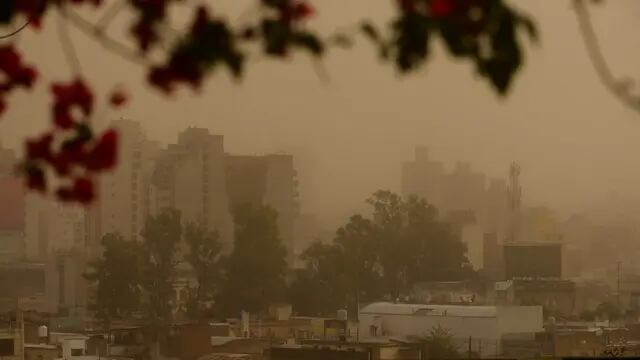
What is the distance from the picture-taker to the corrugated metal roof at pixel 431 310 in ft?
58.2

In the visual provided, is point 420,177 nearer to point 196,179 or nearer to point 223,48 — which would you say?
point 196,179

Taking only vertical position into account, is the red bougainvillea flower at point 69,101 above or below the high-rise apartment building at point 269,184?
below

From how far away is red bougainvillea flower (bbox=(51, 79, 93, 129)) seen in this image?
1.29m

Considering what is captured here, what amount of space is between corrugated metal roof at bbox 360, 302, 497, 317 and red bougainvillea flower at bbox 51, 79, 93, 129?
16162 mm

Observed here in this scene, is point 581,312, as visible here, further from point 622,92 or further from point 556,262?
point 622,92

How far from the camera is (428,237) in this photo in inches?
977

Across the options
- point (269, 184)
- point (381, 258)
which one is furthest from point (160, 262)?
point (269, 184)

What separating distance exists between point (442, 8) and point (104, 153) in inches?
12.1

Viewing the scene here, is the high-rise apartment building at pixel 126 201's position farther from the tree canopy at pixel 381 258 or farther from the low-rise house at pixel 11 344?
the low-rise house at pixel 11 344

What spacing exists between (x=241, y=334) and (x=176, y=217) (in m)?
5.53

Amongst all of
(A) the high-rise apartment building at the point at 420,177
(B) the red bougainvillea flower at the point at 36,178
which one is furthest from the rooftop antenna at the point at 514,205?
(B) the red bougainvillea flower at the point at 36,178

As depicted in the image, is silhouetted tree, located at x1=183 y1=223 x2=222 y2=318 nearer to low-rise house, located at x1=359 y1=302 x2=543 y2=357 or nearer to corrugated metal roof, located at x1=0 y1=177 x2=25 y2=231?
corrugated metal roof, located at x1=0 y1=177 x2=25 y2=231

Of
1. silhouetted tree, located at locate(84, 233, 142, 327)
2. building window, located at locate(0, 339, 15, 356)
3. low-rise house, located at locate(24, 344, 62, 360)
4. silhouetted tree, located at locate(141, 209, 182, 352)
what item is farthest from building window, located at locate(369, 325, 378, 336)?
silhouetted tree, located at locate(84, 233, 142, 327)

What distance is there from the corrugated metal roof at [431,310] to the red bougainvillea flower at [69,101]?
16.2 metres
